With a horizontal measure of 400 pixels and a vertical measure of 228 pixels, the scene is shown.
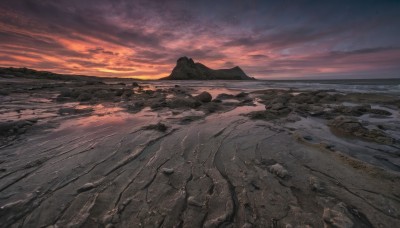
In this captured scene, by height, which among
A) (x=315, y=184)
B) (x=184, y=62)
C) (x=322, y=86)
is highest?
(x=184, y=62)

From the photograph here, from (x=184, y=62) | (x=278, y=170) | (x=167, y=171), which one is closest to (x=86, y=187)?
(x=167, y=171)

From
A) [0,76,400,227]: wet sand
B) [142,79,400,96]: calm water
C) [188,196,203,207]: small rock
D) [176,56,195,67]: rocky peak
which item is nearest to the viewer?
[0,76,400,227]: wet sand

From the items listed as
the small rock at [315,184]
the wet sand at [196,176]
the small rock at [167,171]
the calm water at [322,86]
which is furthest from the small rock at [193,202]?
the calm water at [322,86]

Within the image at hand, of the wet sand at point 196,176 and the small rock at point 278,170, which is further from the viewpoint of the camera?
the small rock at point 278,170

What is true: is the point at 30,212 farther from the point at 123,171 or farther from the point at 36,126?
the point at 36,126

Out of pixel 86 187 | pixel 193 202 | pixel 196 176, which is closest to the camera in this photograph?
pixel 193 202

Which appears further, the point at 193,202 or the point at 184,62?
the point at 184,62

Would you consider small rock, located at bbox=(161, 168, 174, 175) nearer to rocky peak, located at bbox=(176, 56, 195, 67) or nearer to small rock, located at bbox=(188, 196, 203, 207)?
small rock, located at bbox=(188, 196, 203, 207)

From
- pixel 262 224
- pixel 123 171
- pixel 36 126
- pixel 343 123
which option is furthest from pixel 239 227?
pixel 36 126

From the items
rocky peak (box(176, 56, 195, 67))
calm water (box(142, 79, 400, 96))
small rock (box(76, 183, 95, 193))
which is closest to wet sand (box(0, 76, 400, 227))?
small rock (box(76, 183, 95, 193))

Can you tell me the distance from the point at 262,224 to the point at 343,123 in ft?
17.2

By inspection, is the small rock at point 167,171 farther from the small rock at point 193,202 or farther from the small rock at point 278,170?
the small rock at point 278,170

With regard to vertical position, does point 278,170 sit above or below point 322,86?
above

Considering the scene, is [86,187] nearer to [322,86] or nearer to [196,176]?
[196,176]
